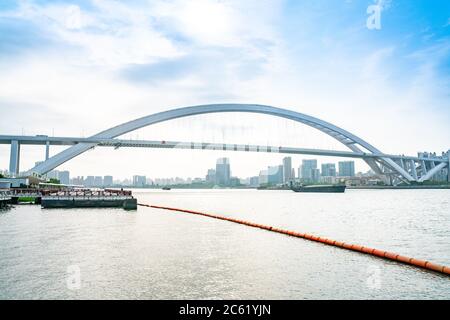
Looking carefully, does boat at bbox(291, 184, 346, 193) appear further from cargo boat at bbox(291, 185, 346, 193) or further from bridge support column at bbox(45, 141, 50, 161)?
bridge support column at bbox(45, 141, 50, 161)

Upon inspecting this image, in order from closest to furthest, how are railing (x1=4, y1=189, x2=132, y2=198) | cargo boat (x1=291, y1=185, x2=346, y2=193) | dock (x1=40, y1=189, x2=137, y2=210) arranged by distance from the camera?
dock (x1=40, y1=189, x2=137, y2=210), railing (x1=4, y1=189, x2=132, y2=198), cargo boat (x1=291, y1=185, x2=346, y2=193)

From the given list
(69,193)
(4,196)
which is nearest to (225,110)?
(69,193)

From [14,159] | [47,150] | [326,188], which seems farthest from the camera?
[326,188]

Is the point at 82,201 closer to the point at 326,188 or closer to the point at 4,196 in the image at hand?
the point at 4,196

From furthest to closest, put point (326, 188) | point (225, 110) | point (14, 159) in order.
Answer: point (326, 188), point (225, 110), point (14, 159)

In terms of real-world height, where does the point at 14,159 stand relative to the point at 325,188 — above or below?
above

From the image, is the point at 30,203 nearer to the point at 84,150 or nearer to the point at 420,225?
the point at 84,150

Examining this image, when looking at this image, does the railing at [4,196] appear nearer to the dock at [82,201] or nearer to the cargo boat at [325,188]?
the dock at [82,201]

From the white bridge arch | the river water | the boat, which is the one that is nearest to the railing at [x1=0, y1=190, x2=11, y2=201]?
the white bridge arch
